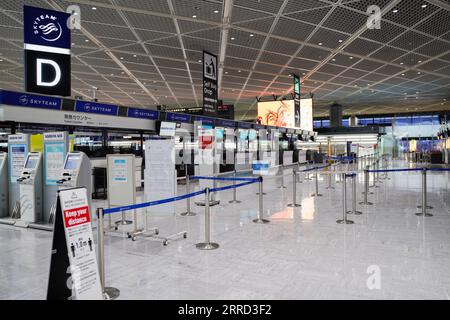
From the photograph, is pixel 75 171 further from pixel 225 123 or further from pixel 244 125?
pixel 244 125

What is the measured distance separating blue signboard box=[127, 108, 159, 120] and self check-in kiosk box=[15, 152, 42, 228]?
4787mm

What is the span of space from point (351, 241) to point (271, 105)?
17.0 m

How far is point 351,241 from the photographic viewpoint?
5328mm

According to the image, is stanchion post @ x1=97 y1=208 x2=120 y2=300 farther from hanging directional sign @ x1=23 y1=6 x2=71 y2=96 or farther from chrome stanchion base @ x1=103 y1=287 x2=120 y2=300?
hanging directional sign @ x1=23 y1=6 x2=71 y2=96

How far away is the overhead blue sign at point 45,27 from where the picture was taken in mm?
6410

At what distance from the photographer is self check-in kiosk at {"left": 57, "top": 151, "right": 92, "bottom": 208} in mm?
5948

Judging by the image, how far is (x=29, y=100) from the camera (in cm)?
809

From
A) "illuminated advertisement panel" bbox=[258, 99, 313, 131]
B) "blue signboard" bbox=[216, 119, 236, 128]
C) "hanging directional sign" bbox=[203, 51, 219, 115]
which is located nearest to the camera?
"hanging directional sign" bbox=[203, 51, 219, 115]

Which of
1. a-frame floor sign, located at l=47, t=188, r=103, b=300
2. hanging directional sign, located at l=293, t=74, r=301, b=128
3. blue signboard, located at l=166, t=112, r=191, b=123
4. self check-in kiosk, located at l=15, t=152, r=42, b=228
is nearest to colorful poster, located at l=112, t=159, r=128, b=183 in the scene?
self check-in kiosk, located at l=15, t=152, r=42, b=228

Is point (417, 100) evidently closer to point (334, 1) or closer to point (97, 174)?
point (334, 1)

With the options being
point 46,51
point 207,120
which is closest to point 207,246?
point 46,51

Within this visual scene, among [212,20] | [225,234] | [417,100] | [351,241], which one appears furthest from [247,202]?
[417,100]

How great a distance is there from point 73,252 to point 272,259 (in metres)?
2.56

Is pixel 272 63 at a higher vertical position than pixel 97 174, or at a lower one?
higher
